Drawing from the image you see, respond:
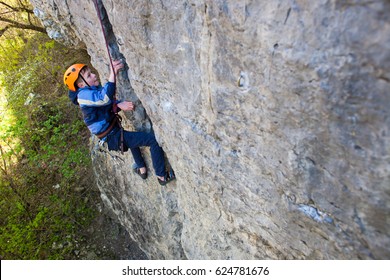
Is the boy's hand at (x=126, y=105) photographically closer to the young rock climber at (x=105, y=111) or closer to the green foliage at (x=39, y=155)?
the young rock climber at (x=105, y=111)

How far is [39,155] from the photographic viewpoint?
948cm

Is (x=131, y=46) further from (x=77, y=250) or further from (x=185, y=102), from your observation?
(x=77, y=250)

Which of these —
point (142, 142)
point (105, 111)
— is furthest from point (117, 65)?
point (142, 142)

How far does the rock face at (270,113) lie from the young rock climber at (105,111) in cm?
28

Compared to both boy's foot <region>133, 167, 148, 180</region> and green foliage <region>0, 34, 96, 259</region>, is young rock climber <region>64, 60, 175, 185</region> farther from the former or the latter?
green foliage <region>0, 34, 96, 259</region>

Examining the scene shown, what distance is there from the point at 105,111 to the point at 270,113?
9.55 ft

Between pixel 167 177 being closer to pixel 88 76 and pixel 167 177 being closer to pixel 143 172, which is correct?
pixel 143 172

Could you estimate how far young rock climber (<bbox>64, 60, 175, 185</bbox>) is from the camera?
4.14 m

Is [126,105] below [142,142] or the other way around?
the other way around

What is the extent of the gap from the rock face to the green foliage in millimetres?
5363

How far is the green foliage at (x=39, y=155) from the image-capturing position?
26.5 feet

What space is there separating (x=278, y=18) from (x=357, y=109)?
27.7 inches

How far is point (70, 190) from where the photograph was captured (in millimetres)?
A: 8945
